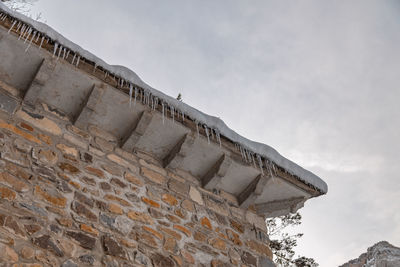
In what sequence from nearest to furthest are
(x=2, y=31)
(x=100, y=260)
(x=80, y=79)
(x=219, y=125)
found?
(x=100, y=260) < (x=2, y=31) < (x=80, y=79) < (x=219, y=125)

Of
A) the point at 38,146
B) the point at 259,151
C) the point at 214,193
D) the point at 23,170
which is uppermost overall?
the point at 259,151

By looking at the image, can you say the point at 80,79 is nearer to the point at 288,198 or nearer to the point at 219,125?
the point at 219,125

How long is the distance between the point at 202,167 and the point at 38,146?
1434 mm

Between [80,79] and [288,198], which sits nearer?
[80,79]

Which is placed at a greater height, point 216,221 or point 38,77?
point 38,77

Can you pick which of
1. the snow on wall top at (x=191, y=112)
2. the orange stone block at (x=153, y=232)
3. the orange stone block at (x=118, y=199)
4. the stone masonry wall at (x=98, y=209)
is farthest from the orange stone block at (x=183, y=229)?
the snow on wall top at (x=191, y=112)

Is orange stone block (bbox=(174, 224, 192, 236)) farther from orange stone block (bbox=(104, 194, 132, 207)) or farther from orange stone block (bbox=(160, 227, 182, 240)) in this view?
orange stone block (bbox=(104, 194, 132, 207))

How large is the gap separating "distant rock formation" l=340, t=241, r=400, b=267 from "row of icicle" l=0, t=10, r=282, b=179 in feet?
8.37

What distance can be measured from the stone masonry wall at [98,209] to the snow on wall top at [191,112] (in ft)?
1.76

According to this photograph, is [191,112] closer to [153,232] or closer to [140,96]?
[140,96]

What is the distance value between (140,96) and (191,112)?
44cm

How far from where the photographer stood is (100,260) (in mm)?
2719

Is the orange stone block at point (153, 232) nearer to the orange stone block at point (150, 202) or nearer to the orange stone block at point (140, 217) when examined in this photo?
the orange stone block at point (140, 217)

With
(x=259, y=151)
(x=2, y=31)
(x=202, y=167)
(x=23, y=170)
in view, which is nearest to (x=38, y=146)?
(x=23, y=170)
